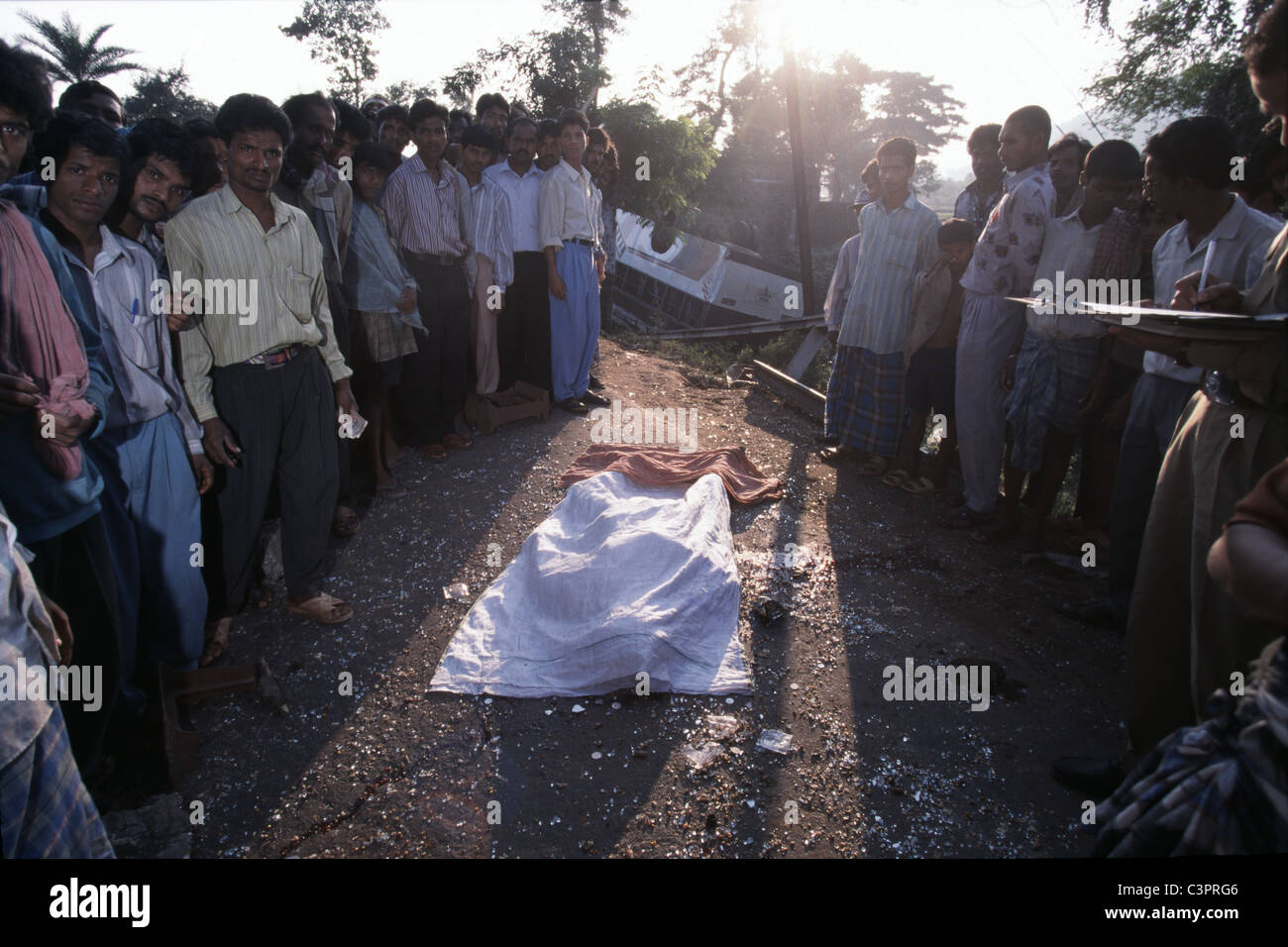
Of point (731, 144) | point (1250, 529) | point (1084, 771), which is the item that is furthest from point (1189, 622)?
point (731, 144)

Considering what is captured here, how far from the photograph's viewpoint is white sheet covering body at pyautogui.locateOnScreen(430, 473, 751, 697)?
2.88m

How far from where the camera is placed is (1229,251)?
2.59m

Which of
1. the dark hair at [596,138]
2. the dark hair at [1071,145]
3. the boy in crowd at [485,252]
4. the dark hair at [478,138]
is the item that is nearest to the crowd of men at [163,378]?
the boy in crowd at [485,252]

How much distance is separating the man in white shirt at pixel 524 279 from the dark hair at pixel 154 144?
279 centimetres

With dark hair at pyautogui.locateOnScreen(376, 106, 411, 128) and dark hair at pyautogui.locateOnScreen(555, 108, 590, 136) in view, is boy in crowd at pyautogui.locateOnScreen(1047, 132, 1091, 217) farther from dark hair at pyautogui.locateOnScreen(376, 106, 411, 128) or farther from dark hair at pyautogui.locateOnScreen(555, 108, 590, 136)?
dark hair at pyautogui.locateOnScreen(376, 106, 411, 128)

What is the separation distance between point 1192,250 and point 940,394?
223 cm

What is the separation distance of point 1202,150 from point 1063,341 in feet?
4.28

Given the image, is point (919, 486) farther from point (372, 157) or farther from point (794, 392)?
point (372, 157)

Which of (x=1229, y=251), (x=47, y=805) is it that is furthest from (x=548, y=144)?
(x=47, y=805)

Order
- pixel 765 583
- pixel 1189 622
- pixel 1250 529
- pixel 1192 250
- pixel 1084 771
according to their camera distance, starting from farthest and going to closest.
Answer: pixel 765 583 → pixel 1192 250 → pixel 1084 771 → pixel 1189 622 → pixel 1250 529

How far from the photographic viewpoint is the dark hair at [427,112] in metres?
4.70

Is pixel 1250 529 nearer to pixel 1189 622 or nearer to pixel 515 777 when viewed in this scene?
pixel 1189 622

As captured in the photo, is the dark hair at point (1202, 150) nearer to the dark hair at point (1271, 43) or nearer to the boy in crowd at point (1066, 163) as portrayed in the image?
the dark hair at point (1271, 43)

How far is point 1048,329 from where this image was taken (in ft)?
12.4
